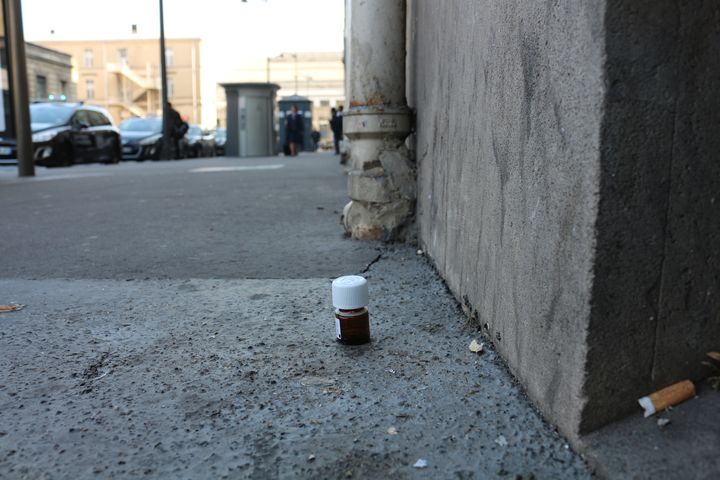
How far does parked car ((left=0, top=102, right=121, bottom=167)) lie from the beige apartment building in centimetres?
4940

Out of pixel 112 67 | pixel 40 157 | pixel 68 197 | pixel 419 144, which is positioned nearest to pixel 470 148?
pixel 419 144

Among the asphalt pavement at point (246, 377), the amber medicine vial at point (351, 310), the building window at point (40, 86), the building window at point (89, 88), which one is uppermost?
the building window at point (89, 88)

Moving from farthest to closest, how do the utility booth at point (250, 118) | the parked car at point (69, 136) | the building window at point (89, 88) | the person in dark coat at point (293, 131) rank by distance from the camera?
the building window at point (89, 88)
the person in dark coat at point (293, 131)
the utility booth at point (250, 118)
the parked car at point (69, 136)

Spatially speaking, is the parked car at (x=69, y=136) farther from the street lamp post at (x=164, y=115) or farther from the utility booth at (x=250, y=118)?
the utility booth at (x=250, y=118)

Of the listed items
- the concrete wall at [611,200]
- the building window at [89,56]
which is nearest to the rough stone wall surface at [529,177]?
the concrete wall at [611,200]

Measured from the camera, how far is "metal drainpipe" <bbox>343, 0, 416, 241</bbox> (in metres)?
3.86

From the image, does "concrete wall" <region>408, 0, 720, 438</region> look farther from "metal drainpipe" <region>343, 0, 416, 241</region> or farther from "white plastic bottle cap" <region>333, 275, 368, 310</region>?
"metal drainpipe" <region>343, 0, 416, 241</region>

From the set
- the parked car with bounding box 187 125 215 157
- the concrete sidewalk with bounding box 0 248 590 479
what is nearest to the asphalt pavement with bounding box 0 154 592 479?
the concrete sidewalk with bounding box 0 248 590 479

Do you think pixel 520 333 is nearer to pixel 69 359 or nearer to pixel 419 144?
pixel 69 359

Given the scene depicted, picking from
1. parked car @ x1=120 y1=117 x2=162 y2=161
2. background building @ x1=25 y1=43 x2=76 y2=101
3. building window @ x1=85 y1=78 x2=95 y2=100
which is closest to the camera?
parked car @ x1=120 y1=117 x2=162 y2=161

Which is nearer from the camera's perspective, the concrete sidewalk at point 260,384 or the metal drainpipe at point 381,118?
→ the concrete sidewalk at point 260,384

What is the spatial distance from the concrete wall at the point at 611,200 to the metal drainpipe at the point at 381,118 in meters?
2.15

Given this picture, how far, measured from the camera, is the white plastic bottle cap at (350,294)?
7.04ft

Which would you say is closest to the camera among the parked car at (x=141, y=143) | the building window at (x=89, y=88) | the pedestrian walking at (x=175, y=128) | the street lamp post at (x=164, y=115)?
the street lamp post at (x=164, y=115)
